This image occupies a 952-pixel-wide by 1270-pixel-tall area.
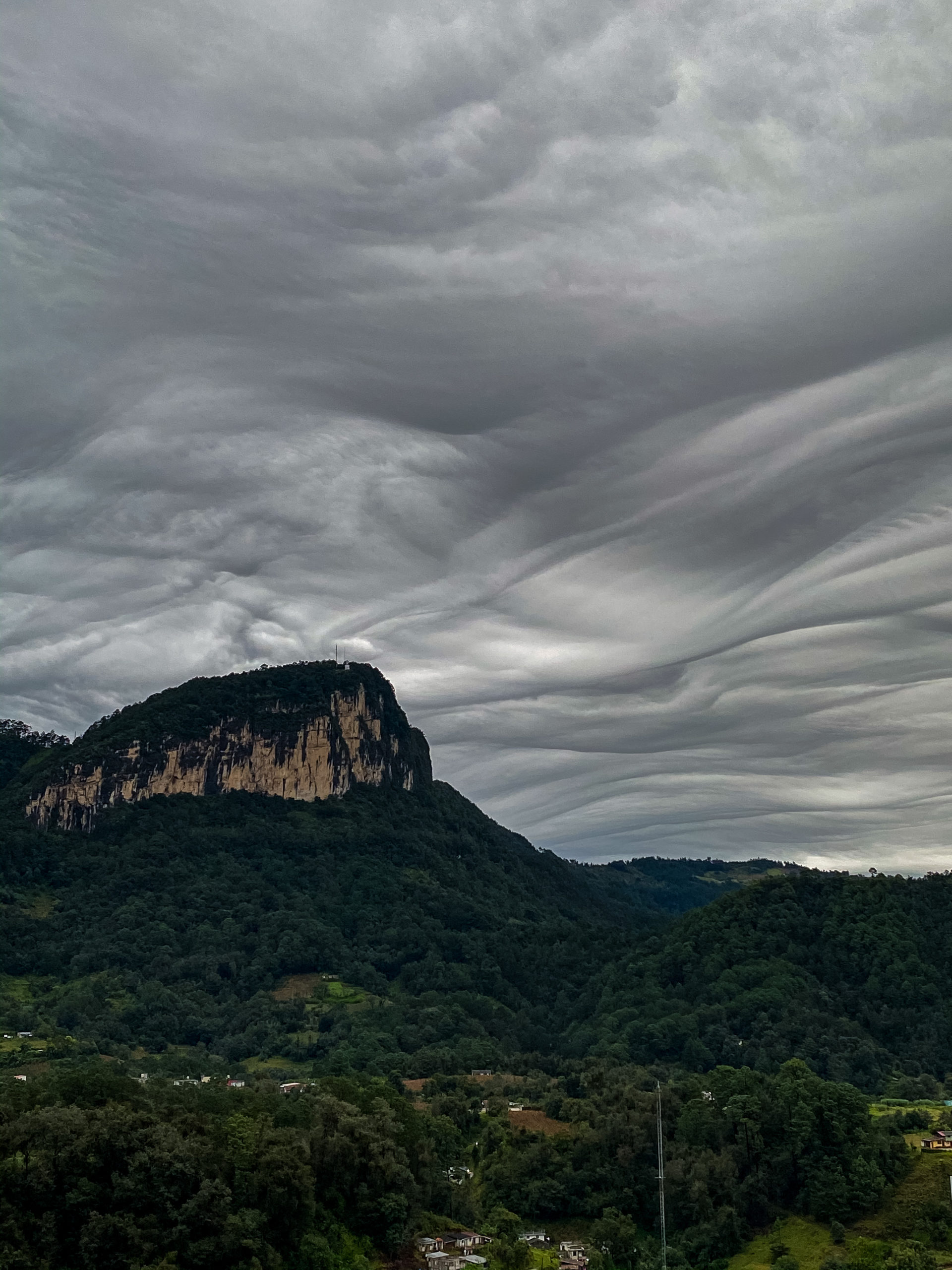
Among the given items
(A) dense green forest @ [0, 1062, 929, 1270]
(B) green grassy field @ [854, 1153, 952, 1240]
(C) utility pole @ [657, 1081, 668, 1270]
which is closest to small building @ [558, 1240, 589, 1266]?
(A) dense green forest @ [0, 1062, 929, 1270]

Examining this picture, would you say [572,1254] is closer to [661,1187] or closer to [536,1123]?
[661,1187]

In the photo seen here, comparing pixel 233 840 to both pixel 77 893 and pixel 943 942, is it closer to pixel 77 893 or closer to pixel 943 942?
pixel 77 893

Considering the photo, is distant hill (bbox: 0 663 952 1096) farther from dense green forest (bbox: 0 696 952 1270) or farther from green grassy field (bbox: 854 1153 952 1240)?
green grassy field (bbox: 854 1153 952 1240)

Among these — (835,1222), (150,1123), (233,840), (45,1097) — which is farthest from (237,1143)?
(233,840)

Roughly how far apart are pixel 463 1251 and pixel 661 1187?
16.2m

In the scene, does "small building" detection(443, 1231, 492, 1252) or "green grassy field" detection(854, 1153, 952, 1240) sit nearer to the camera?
"small building" detection(443, 1231, 492, 1252)

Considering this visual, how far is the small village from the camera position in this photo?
203ft

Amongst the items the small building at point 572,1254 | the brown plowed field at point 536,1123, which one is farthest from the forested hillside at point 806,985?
the small building at point 572,1254

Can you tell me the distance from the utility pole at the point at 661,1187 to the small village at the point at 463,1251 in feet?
14.5

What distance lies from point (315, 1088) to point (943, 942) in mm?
95654

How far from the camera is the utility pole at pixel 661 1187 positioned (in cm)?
7188

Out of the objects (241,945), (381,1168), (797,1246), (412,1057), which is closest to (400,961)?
(241,945)

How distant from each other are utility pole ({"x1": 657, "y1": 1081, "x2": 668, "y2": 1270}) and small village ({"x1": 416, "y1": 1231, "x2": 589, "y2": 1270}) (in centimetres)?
442

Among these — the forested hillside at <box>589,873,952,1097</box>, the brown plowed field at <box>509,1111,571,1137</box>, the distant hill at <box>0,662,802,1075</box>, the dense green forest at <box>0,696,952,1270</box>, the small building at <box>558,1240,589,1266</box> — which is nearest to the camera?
the dense green forest at <box>0,696,952,1270</box>
